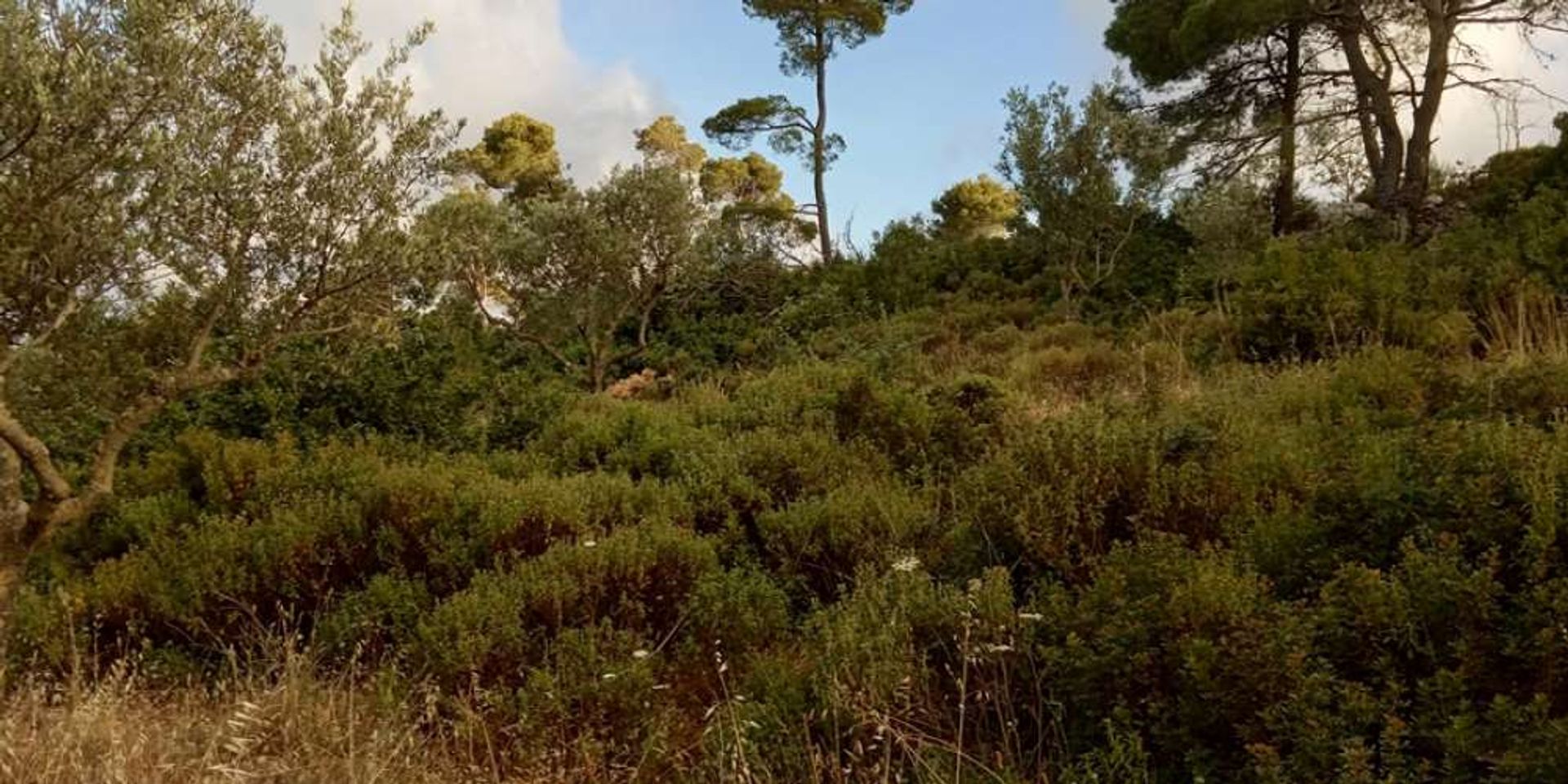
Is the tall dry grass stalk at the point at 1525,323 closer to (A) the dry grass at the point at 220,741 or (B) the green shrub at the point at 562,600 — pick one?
→ (B) the green shrub at the point at 562,600

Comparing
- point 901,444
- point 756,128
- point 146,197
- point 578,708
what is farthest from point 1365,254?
point 756,128

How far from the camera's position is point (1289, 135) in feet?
63.5

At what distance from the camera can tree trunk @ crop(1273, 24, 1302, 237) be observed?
19.3 metres

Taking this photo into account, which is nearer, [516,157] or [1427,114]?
[1427,114]

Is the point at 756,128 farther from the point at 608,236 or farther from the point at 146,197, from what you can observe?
the point at 146,197

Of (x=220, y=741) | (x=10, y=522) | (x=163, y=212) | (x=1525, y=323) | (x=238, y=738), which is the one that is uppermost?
(x=163, y=212)

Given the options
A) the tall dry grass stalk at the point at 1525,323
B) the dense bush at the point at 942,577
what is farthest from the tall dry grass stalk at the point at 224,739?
the tall dry grass stalk at the point at 1525,323

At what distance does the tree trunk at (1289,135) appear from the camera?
19.3m

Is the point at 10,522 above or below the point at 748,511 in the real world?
above

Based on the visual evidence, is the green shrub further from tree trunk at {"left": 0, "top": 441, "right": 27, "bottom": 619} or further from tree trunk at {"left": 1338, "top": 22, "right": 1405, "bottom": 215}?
tree trunk at {"left": 1338, "top": 22, "right": 1405, "bottom": 215}

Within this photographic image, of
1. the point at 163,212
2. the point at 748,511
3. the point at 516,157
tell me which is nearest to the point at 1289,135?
the point at 748,511

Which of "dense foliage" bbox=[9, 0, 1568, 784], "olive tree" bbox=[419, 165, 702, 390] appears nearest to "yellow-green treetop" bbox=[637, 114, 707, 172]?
"olive tree" bbox=[419, 165, 702, 390]

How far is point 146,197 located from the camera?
4477 millimetres

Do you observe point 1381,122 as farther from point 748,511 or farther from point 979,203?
point 979,203
